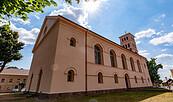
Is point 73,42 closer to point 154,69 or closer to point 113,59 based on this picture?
point 113,59

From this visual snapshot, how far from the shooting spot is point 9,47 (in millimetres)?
21812

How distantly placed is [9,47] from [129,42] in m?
36.9

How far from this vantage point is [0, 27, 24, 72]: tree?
822 inches

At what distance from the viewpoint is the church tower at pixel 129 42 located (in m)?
29.0

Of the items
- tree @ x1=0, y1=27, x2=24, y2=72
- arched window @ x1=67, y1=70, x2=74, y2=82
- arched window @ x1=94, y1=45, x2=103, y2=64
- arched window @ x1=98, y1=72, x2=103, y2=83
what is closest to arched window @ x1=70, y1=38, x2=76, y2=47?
arched window @ x1=67, y1=70, x2=74, y2=82

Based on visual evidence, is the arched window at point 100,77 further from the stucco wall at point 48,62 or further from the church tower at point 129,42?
the church tower at point 129,42

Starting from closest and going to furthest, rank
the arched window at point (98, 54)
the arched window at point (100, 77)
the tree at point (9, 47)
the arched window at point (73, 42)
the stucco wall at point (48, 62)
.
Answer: the stucco wall at point (48, 62), the arched window at point (73, 42), the arched window at point (100, 77), the arched window at point (98, 54), the tree at point (9, 47)

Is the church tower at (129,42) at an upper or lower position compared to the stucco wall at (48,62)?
upper

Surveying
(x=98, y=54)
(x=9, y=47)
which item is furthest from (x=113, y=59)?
(x=9, y=47)

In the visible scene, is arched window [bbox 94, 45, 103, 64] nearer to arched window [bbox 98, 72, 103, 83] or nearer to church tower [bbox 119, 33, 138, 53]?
arched window [bbox 98, 72, 103, 83]

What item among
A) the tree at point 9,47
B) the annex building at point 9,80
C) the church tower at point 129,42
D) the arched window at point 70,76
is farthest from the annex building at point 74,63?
the annex building at point 9,80

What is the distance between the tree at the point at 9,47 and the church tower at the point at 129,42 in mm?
34785

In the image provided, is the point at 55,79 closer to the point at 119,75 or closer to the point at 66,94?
the point at 66,94

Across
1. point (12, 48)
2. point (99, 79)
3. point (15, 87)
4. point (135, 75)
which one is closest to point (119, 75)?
point (99, 79)
